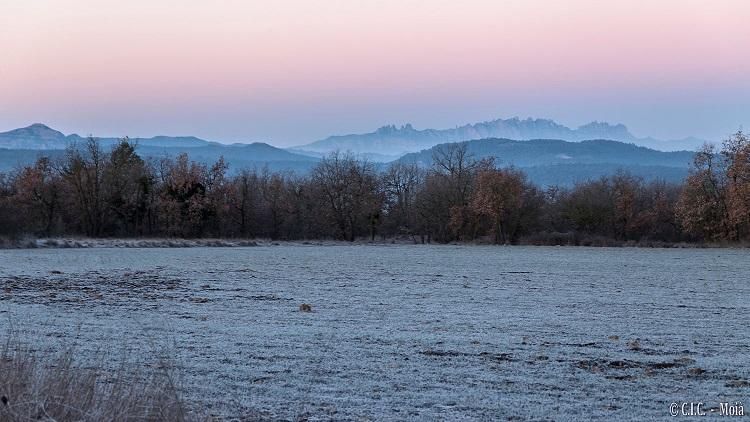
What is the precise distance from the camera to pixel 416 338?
1652cm

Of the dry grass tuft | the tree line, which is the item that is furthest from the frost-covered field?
the tree line

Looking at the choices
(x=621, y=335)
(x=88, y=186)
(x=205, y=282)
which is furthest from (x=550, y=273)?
(x=88, y=186)

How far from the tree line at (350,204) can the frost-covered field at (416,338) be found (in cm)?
4563

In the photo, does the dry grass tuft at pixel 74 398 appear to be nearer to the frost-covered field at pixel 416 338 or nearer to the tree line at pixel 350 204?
the frost-covered field at pixel 416 338

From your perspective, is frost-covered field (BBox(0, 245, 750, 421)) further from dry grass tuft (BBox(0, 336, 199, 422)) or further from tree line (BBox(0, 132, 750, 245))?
tree line (BBox(0, 132, 750, 245))

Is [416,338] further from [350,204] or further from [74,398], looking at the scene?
[350,204]

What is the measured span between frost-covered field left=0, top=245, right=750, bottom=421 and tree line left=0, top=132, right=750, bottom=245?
150ft

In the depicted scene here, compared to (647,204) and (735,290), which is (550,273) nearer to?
(735,290)

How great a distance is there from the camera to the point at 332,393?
11195mm

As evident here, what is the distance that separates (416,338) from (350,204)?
7473 cm

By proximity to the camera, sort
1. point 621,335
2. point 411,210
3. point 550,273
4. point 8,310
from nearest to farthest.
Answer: point 621,335 < point 8,310 < point 550,273 < point 411,210

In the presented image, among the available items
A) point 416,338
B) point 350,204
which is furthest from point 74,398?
point 350,204

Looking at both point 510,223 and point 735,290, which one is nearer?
point 735,290

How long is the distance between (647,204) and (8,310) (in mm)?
76191
